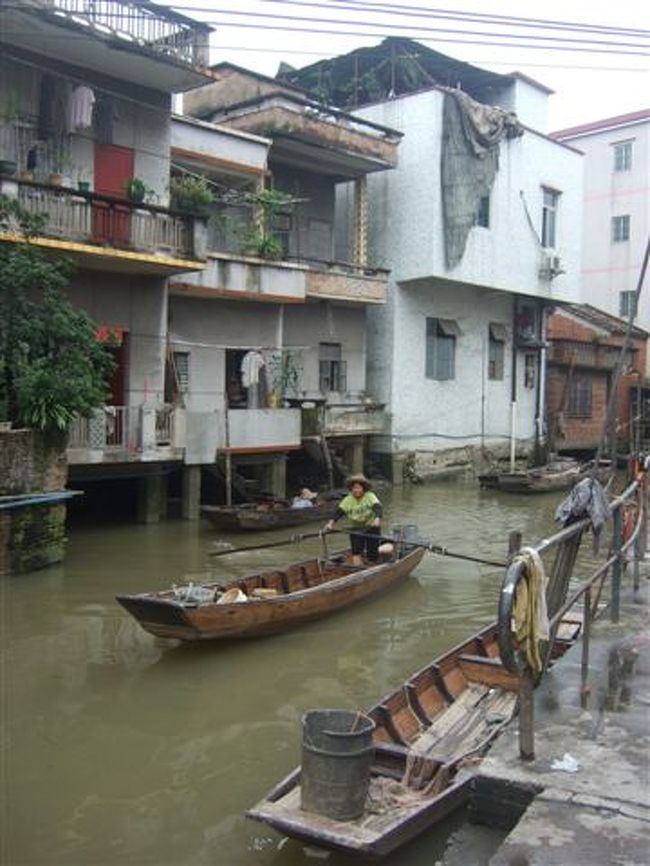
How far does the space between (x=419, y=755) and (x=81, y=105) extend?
1465cm

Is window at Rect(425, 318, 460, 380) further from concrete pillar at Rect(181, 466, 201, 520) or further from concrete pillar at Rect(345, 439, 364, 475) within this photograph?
concrete pillar at Rect(181, 466, 201, 520)

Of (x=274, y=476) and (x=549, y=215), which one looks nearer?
(x=274, y=476)

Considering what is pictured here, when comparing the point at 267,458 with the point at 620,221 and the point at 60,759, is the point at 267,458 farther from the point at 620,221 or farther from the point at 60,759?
the point at 620,221

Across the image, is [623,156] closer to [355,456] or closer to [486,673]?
[355,456]

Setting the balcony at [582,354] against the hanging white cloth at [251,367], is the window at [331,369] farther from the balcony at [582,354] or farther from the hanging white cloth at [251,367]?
the balcony at [582,354]

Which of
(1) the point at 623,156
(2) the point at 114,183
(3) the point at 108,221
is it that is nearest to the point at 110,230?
(3) the point at 108,221

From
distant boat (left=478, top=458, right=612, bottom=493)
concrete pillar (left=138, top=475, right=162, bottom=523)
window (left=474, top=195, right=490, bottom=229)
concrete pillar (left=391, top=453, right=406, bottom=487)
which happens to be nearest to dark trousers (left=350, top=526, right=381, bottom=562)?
concrete pillar (left=138, top=475, right=162, bottom=523)

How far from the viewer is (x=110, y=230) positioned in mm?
16422

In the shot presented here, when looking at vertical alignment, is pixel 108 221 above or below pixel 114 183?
below

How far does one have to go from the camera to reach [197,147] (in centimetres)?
2047

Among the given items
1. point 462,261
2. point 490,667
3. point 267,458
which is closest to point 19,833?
point 490,667

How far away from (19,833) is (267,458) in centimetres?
1537

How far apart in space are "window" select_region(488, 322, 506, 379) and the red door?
15323mm

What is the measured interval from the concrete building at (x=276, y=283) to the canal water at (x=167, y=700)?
20.5 ft
